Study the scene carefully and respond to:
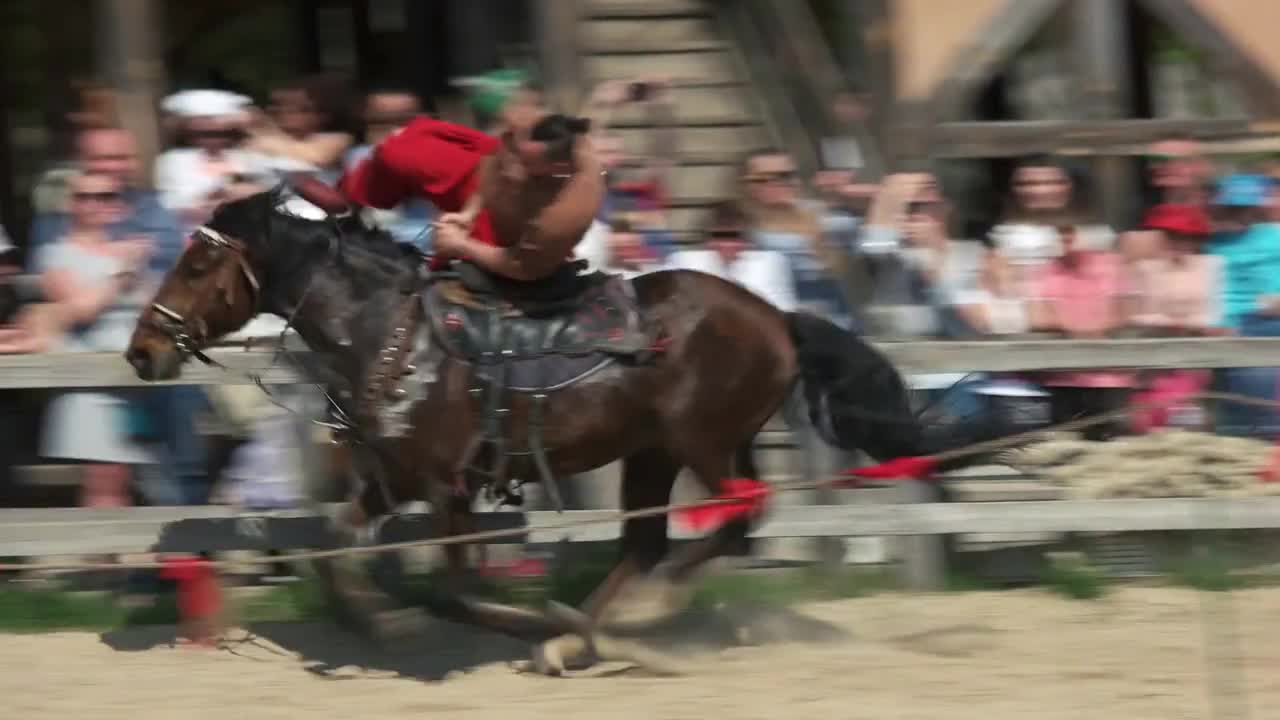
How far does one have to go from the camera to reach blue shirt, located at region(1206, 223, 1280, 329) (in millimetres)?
8234

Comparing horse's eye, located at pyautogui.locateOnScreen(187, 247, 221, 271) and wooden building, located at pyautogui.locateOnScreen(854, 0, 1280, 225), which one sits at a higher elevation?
wooden building, located at pyautogui.locateOnScreen(854, 0, 1280, 225)

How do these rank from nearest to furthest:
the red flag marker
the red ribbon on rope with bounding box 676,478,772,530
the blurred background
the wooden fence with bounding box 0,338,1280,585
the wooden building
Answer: the red ribbon on rope with bounding box 676,478,772,530, the red flag marker, the wooden fence with bounding box 0,338,1280,585, the blurred background, the wooden building

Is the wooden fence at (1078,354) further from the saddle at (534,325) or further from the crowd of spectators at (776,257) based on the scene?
the saddle at (534,325)

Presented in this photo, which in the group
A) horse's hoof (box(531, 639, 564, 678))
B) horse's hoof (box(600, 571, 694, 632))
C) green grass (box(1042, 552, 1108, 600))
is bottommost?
green grass (box(1042, 552, 1108, 600))

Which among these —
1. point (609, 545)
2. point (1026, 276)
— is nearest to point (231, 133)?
point (609, 545)

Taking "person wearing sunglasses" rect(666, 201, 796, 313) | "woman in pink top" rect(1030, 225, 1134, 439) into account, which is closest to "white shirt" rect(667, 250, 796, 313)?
"person wearing sunglasses" rect(666, 201, 796, 313)

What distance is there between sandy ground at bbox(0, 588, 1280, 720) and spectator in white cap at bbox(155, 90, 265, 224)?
1.72 m

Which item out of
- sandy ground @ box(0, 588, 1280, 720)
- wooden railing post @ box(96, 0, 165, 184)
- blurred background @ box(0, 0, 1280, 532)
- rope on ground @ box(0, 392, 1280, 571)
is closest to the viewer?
rope on ground @ box(0, 392, 1280, 571)

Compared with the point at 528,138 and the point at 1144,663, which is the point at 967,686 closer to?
the point at 1144,663

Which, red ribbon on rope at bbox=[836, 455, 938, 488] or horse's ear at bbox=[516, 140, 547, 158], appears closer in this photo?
horse's ear at bbox=[516, 140, 547, 158]

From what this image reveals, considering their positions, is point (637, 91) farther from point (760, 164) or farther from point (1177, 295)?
point (1177, 295)

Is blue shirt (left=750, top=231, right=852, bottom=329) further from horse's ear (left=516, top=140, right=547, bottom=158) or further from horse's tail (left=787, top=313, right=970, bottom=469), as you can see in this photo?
horse's ear (left=516, top=140, right=547, bottom=158)

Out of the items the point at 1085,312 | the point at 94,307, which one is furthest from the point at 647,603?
the point at 94,307

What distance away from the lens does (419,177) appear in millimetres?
6945
